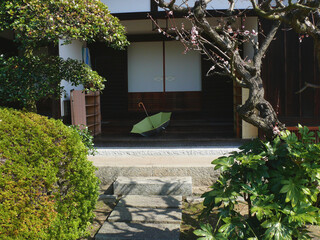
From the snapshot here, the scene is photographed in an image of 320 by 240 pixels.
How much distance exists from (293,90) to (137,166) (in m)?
3.79

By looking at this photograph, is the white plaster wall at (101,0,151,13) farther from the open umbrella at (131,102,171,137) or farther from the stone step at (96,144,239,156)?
the stone step at (96,144,239,156)

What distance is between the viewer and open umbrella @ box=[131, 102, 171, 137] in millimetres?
8377

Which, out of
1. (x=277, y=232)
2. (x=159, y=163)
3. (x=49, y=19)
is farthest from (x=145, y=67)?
(x=277, y=232)

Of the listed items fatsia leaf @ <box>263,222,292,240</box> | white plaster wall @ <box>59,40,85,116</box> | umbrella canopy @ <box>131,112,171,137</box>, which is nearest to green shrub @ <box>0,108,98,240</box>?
fatsia leaf @ <box>263,222,292,240</box>

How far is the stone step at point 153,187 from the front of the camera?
561 cm

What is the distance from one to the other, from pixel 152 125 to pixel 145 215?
13.1 feet

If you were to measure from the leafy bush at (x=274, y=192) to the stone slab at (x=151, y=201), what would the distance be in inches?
73.2

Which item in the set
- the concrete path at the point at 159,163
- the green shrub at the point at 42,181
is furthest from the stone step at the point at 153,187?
the green shrub at the point at 42,181

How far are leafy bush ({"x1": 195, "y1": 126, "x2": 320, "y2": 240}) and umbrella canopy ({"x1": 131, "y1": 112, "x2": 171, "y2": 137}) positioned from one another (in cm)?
503

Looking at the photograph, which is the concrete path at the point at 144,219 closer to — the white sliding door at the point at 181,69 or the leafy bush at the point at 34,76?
the leafy bush at the point at 34,76

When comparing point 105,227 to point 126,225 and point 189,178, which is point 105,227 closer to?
point 126,225

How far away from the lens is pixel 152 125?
8.66 m

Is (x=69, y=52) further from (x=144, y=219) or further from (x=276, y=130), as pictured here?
(x=276, y=130)

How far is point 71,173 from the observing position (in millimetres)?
3898
